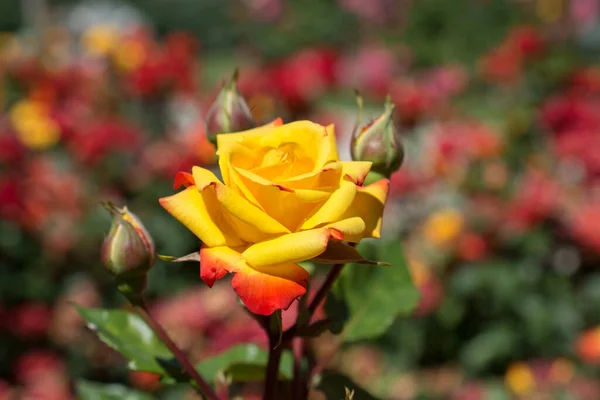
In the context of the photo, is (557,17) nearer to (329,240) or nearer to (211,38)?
(211,38)

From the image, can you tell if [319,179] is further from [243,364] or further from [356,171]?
[243,364]

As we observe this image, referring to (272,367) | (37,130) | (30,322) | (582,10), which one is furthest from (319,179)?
(582,10)

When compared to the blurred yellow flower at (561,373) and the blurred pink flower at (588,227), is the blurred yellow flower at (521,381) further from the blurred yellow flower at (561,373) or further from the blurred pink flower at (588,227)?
the blurred pink flower at (588,227)

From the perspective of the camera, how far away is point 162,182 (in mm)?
2207

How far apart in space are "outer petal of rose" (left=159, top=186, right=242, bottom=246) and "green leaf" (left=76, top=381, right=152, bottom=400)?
0.94 ft

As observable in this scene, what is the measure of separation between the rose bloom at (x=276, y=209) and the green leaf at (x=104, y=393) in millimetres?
288

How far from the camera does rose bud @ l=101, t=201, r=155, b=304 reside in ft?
1.74

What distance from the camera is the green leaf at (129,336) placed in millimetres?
564

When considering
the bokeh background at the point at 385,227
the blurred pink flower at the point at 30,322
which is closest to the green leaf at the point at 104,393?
the bokeh background at the point at 385,227

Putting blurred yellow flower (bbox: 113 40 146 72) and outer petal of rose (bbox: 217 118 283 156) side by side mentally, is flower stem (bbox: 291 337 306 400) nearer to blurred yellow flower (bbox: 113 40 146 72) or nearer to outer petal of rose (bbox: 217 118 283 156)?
outer petal of rose (bbox: 217 118 283 156)

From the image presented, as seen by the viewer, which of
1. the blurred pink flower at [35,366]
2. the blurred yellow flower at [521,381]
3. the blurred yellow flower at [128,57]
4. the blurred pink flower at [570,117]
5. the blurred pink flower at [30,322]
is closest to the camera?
the blurred yellow flower at [521,381]

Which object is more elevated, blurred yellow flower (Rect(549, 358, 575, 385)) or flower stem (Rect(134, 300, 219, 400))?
flower stem (Rect(134, 300, 219, 400))

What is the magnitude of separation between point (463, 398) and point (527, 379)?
155 millimetres

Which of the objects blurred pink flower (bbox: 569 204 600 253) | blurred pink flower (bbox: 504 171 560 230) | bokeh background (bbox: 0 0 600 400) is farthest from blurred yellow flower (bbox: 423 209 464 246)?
blurred pink flower (bbox: 569 204 600 253)
